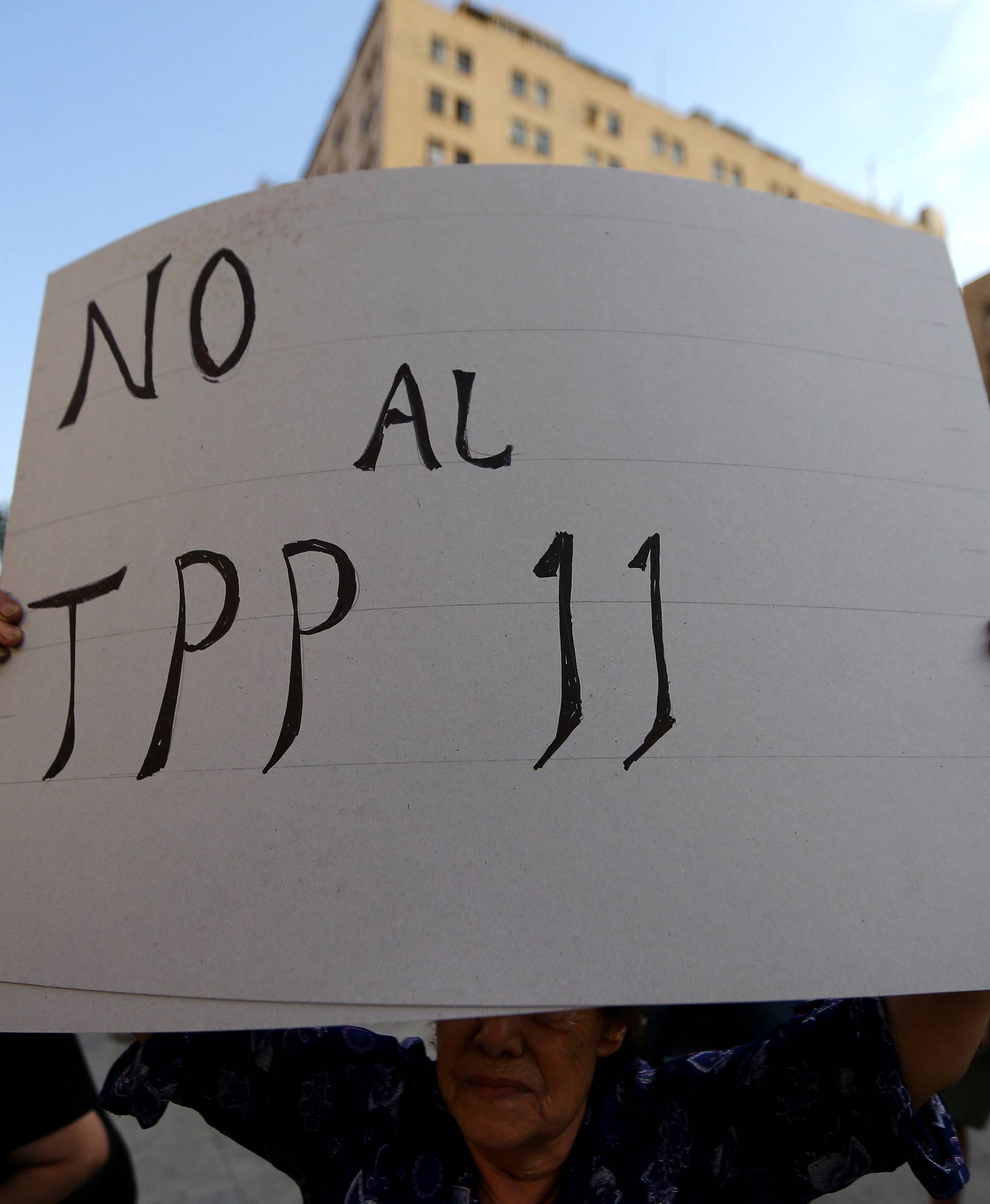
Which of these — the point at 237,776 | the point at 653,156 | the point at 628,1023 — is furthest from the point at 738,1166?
the point at 653,156

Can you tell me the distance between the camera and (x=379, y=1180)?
796 millimetres

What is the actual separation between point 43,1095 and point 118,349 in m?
1.16

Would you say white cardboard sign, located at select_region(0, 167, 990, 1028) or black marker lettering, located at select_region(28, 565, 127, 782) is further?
black marker lettering, located at select_region(28, 565, 127, 782)

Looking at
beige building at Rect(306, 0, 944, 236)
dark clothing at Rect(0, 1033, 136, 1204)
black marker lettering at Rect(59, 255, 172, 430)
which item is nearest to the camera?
black marker lettering at Rect(59, 255, 172, 430)

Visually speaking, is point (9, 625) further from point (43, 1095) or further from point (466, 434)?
point (43, 1095)

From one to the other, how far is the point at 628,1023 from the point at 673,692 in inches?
21.5

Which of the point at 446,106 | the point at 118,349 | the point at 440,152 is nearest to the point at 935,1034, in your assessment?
the point at 118,349

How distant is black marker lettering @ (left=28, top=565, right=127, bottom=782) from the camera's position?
26.7 inches

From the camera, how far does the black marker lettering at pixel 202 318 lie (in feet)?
2.41

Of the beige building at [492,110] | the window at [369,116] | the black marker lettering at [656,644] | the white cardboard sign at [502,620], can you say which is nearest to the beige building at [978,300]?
the white cardboard sign at [502,620]

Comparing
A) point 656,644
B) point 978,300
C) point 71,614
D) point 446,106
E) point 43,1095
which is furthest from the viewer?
point 446,106

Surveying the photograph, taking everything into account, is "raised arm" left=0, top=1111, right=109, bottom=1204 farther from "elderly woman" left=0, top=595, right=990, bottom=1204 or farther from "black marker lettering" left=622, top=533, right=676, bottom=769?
"black marker lettering" left=622, top=533, right=676, bottom=769

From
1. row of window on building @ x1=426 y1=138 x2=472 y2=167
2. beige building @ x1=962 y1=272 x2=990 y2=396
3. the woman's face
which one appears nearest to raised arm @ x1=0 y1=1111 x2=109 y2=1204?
the woman's face

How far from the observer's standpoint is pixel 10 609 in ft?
2.42
